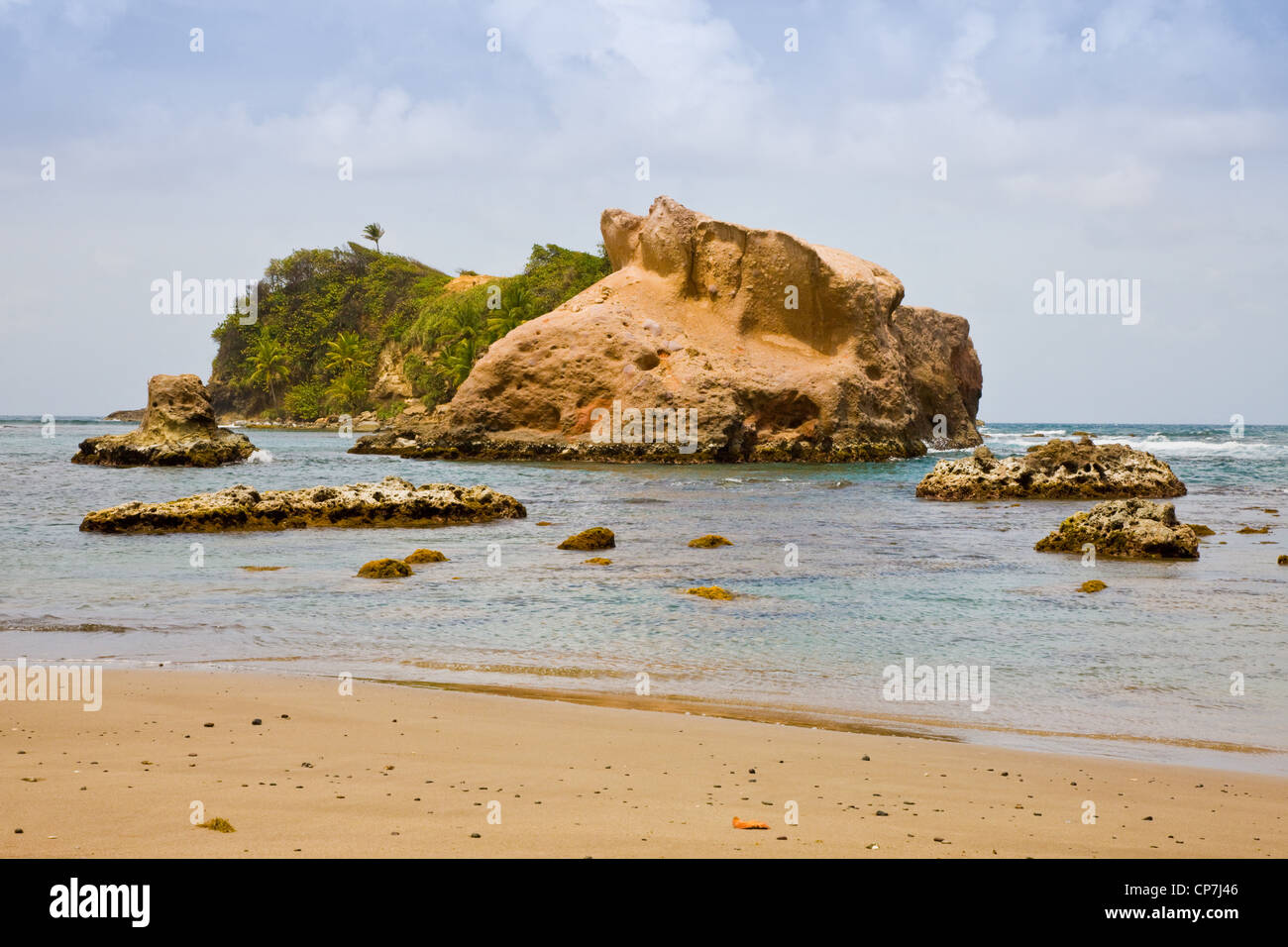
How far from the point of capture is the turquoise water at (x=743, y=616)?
23.1 ft

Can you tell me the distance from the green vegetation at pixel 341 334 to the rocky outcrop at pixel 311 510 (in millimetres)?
48698

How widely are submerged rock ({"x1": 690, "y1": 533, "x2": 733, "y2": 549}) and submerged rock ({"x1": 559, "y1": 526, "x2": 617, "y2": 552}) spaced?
1.20 meters

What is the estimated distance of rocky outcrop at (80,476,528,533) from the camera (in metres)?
16.7

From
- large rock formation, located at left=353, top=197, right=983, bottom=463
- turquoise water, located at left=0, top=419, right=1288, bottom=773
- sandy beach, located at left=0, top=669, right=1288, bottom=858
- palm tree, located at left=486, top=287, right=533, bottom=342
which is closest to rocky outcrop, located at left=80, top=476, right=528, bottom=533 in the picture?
turquoise water, located at left=0, top=419, right=1288, bottom=773

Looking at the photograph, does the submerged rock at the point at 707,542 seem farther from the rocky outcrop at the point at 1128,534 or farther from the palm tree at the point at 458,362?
the palm tree at the point at 458,362

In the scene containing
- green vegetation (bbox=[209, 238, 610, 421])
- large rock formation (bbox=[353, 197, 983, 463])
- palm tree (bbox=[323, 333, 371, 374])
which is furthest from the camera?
palm tree (bbox=[323, 333, 371, 374])

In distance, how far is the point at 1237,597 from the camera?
36.3 feet

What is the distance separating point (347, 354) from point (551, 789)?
7818 cm

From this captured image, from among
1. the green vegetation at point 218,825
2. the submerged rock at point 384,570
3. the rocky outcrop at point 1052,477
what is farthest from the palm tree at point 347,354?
the green vegetation at point 218,825

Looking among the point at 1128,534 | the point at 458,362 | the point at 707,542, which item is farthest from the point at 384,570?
the point at 458,362

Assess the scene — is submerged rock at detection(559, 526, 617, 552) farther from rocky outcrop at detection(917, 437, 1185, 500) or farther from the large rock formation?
the large rock formation

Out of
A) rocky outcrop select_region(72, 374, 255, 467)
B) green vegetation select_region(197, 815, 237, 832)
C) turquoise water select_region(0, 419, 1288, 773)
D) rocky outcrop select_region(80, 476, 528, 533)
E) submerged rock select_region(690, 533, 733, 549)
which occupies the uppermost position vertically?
rocky outcrop select_region(72, 374, 255, 467)

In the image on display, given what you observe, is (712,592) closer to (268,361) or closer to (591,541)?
(591,541)

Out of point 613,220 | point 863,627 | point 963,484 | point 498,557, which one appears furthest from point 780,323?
point 863,627
